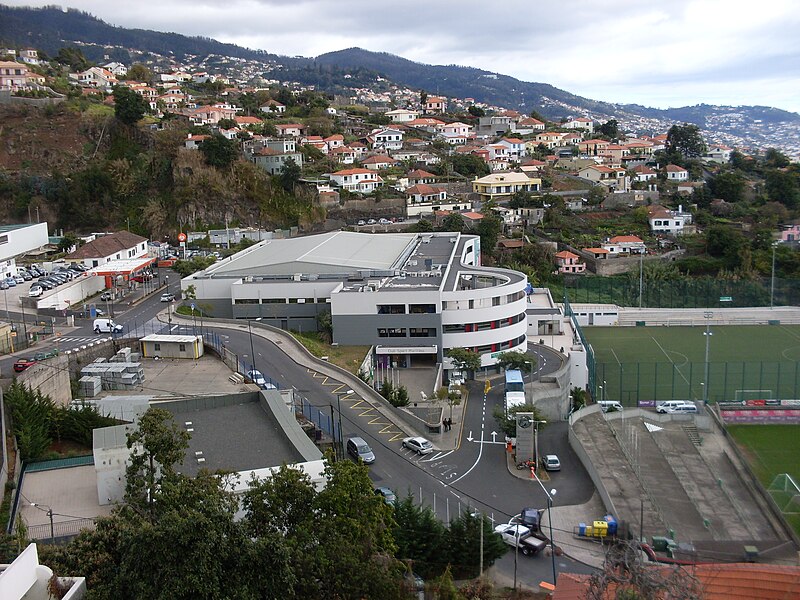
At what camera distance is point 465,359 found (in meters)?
26.9

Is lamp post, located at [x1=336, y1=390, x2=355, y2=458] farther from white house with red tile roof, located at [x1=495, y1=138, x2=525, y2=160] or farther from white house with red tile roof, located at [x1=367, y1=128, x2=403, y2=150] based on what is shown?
white house with red tile roof, located at [x1=495, y1=138, x2=525, y2=160]

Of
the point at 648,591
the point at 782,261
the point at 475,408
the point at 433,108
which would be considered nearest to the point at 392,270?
the point at 475,408

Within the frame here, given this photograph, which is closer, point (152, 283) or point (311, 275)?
point (311, 275)

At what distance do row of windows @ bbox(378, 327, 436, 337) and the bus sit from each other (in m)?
3.89

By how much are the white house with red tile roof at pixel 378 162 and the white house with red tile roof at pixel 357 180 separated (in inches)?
156

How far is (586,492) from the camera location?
58.3 ft

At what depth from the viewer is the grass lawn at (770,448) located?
1861 centimetres

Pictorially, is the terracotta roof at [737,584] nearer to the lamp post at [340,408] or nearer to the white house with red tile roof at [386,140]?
the lamp post at [340,408]

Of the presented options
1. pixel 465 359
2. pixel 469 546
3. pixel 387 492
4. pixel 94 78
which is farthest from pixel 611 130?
pixel 469 546

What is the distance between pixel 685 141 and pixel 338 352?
58.0m

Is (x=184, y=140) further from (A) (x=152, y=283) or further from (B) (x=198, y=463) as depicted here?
(B) (x=198, y=463)

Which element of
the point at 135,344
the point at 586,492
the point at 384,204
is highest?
the point at 384,204

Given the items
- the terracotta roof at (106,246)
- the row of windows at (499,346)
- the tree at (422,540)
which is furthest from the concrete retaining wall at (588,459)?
the terracotta roof at (106,246)

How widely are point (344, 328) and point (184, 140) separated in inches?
1292
